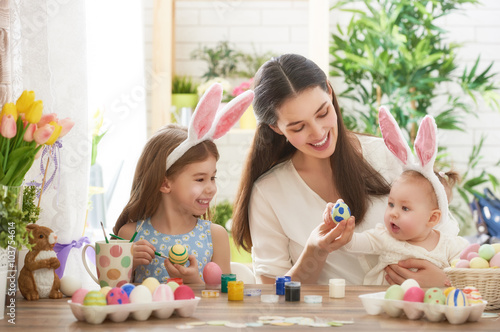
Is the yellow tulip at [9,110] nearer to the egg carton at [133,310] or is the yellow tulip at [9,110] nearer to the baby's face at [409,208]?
the egg carton at [133,310]

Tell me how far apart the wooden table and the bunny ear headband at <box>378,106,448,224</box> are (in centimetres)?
58

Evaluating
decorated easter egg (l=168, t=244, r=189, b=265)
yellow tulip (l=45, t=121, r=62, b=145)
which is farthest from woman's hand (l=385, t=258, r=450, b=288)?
yellow tulip (l=45, t=121, r=62, b=145)

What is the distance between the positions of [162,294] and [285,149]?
120 cm

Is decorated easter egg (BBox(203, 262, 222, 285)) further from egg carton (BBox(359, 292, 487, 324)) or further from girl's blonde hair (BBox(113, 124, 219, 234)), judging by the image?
egg carton (BBox(359, 292, 487, 324))

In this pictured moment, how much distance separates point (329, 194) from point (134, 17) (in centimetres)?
160

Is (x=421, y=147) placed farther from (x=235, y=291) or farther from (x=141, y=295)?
(x=141, y=295)

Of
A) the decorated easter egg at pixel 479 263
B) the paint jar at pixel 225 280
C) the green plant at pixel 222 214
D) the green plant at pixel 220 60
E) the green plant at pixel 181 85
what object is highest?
the green plant at pixel 220 60

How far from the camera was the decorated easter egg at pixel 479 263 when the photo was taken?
4.55 ft

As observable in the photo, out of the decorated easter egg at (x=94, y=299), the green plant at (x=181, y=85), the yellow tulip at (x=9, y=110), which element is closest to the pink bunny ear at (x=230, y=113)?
the yellow tulip at (x=9, y=110)

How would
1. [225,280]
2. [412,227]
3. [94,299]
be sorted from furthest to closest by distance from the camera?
[412,227] < [225,280] < [94,299]

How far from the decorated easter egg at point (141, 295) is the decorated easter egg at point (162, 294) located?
11mm

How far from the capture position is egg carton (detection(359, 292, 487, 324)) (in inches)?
44.7

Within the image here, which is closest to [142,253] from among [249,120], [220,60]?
[249,120]

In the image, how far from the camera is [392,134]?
1.84 m
